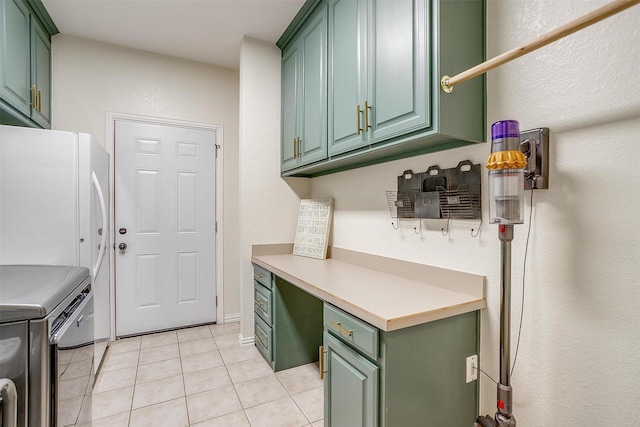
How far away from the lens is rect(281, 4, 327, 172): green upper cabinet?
2016mm

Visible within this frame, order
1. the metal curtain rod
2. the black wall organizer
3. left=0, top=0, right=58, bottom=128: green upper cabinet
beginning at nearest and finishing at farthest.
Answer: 1. the metal curtain rod
2. the black wall organizer
3. left=0, top=0, right=58, bottom=128: green upper cabinet

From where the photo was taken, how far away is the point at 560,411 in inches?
43.0

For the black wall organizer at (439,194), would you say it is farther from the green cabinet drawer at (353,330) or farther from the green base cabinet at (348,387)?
the green base cabinet at (348,387)

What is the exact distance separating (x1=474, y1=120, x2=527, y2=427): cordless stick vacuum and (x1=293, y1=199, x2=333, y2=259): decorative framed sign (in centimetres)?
148

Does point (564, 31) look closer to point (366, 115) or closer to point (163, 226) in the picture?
point (366, 115)

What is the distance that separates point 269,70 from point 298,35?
0.44 m

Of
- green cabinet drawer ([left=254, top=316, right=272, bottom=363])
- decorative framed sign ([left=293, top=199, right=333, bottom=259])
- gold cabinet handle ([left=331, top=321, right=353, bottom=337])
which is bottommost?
green cabinet drawer ([left=254, top=316, right=272, bottom=363])

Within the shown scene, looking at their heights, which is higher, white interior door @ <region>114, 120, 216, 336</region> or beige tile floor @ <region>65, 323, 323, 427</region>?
white interior door @ <region>114, 120, 216, 336</region>

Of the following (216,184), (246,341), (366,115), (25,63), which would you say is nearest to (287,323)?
(246,341)

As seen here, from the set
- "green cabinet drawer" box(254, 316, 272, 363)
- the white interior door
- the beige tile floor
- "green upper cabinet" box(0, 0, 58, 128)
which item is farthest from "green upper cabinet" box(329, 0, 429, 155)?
"green upper cabinet" box(0, 0, 58, 128)

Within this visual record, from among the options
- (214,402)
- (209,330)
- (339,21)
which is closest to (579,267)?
(339,21)

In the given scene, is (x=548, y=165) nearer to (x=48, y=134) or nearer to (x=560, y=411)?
(x=560, y=411)

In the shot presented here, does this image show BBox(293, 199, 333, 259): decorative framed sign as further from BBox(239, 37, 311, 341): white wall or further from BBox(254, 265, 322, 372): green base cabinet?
BBox(254, 265, 322, 372): green base cabinet

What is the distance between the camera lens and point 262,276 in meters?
2.38
